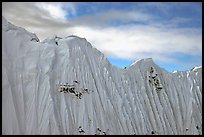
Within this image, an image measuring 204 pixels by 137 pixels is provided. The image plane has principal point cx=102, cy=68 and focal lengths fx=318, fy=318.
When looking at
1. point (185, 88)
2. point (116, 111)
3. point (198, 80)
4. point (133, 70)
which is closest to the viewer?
point (116, 111)

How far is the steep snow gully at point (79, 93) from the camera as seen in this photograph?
1838 cm

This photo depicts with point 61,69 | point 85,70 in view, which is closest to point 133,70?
point 85,70

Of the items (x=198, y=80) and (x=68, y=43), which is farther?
(x=198, y=80)

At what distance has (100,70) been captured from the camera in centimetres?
2320

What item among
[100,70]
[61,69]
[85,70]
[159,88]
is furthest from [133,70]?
[61,69]

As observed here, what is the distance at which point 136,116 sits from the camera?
77.0ft

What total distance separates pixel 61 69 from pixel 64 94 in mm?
1767

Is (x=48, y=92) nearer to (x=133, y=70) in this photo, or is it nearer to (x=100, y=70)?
(x=100, y=70)

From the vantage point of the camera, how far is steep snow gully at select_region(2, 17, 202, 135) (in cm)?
1838

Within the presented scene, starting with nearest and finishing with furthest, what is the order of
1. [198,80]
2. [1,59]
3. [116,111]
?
[1,59], [116,111], [198,80]

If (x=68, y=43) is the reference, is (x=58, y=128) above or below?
below

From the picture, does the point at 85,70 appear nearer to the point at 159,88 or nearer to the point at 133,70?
the point at 133,70

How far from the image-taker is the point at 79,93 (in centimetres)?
2095

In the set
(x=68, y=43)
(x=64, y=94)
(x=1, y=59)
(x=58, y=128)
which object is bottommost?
(x=58, y=128)
